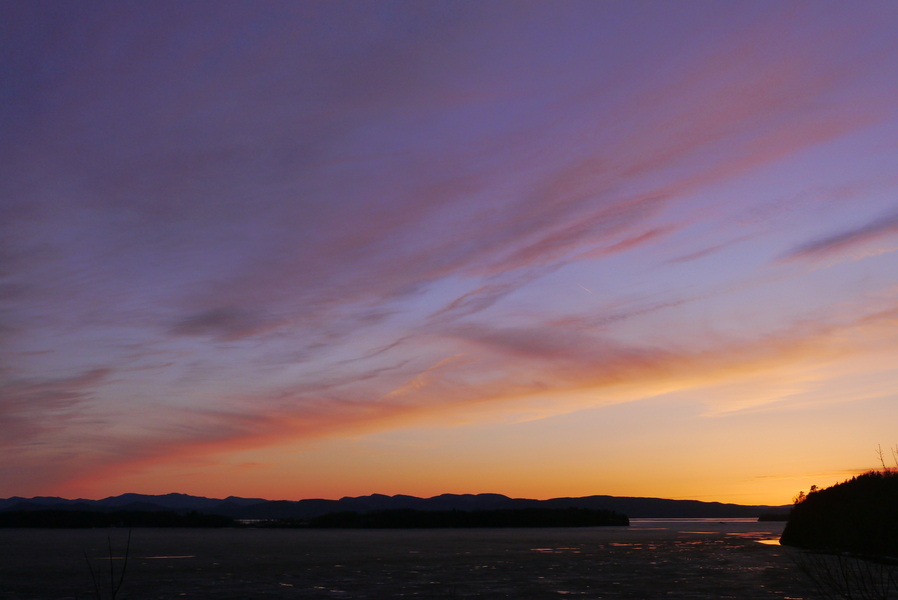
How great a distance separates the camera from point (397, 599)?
26438mm

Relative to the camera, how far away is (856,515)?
43.6m

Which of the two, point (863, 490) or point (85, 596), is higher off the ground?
point (863, 490)

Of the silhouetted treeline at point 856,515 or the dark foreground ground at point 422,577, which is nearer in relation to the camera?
the dark foreground ground at point 422,577

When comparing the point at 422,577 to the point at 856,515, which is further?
the point at 856,515

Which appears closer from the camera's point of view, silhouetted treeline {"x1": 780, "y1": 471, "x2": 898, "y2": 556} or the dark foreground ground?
the dark foreground ground

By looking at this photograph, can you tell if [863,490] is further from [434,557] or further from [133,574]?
[133,574]

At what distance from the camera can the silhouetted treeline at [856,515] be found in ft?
130

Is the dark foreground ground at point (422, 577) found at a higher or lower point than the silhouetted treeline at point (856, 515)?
lower

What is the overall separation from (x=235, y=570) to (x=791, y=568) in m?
31.9

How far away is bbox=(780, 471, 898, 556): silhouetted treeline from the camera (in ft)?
130

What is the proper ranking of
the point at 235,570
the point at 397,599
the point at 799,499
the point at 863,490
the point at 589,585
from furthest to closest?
the point at 799,499 < the point at 863,490 < the point at 235,570 < the point at 589,585 < the point at 397,599

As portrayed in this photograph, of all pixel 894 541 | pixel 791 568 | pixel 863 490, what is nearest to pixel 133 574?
pixel 791 568

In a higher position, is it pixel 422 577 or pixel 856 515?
pixel 856 515

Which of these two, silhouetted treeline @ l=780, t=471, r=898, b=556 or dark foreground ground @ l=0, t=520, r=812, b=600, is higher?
silhouetted treeline @ l=780, t=471, r=898, b=556
